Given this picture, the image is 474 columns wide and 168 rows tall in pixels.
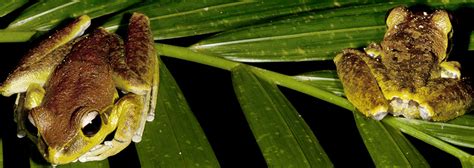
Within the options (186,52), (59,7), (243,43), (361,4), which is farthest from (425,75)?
(59,7)

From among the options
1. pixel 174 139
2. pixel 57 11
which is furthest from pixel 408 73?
pixel 57 11

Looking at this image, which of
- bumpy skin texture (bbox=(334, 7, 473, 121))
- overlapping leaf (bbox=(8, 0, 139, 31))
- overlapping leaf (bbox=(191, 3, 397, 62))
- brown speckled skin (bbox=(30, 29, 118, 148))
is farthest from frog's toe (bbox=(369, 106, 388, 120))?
overlapping leaf (bbox=(8, 0, 139, 31))

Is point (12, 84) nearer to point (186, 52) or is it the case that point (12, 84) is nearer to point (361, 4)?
point (186, 52)

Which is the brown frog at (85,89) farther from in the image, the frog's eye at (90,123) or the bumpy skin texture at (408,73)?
the bumpy skin texture at (408,73)

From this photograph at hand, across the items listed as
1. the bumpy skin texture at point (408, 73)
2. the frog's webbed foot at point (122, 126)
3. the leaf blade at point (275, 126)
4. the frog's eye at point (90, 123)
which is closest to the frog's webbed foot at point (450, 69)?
the bumpy skin texture at point (408, 73)

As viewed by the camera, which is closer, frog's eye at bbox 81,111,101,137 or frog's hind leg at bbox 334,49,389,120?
frog's eye at bbox 81,111,101,137

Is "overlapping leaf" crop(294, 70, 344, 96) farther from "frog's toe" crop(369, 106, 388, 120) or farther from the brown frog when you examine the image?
the brown frog

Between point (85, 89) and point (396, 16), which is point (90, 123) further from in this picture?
point (396, 16)

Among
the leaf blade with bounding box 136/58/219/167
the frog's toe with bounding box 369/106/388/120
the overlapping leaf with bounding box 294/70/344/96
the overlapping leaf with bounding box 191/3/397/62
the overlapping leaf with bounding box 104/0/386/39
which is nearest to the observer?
the leaf blade with bounding box 136/58/219/167
